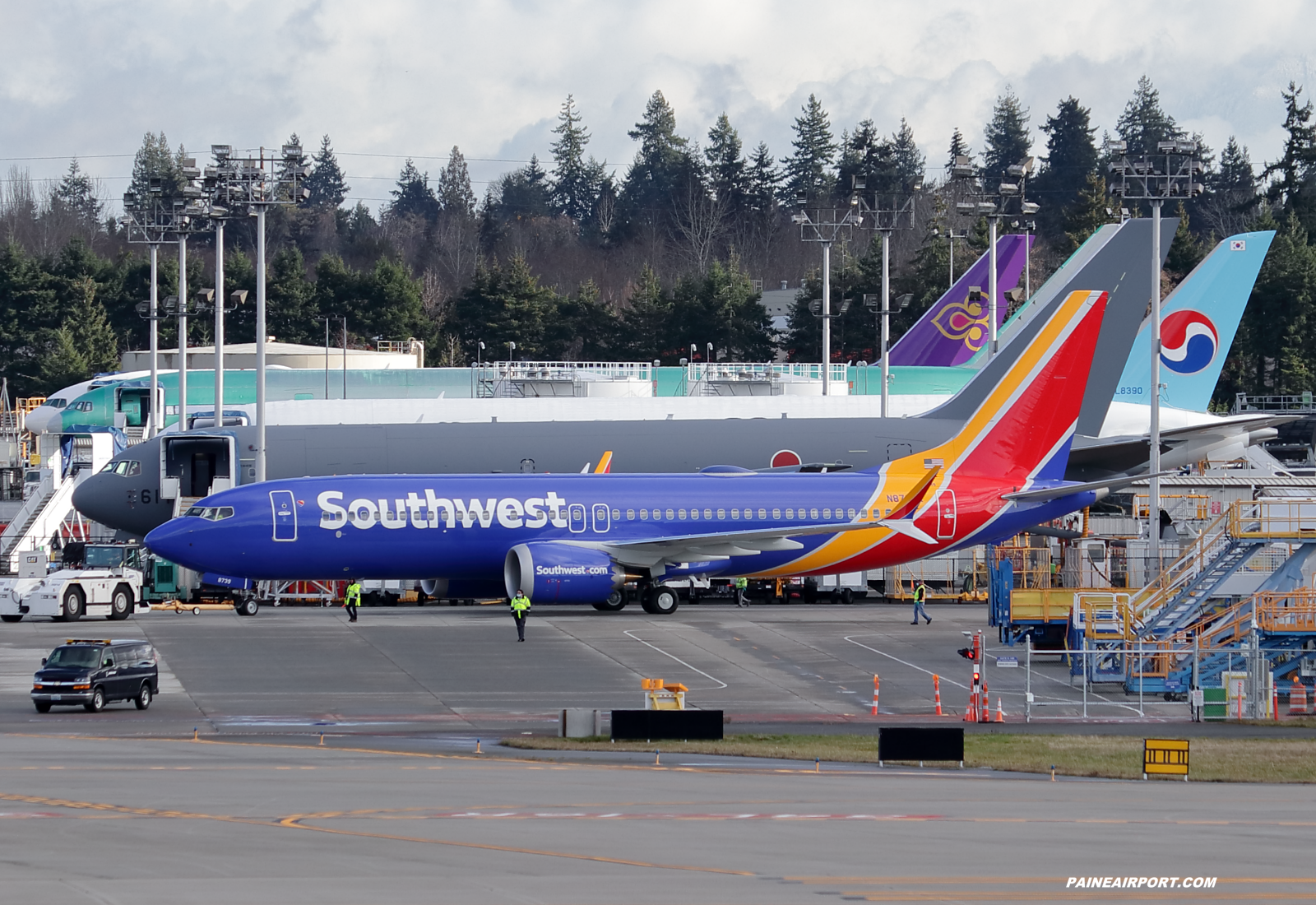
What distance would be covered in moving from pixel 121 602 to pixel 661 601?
52.5ft

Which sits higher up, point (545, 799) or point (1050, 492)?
point (1050, 492)

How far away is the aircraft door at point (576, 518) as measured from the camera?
4791 centimetres

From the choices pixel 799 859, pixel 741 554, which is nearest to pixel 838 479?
pixel 741 554

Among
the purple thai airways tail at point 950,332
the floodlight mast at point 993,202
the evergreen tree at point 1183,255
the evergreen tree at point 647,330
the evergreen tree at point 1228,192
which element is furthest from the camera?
the evergreen tree at point 1228,192

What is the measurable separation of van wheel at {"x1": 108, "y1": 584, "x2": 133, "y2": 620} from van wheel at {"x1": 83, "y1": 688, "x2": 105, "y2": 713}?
16.7 m

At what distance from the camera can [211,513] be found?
45.8 metres

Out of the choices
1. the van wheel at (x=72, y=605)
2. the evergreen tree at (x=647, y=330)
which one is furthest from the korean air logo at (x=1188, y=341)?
the evergreen tree at (x=647, y=330)

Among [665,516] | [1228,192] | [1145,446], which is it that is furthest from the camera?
[1228,192]

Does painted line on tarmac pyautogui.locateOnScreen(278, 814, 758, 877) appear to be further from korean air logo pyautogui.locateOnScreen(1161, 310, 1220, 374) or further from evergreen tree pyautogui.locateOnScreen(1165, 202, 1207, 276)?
evergreen tree pyautogui.locateOnScreen(1165, 202, 1207, 276)

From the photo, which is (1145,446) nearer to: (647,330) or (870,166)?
(647,330)

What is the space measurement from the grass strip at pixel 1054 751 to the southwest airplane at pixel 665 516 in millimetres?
18058

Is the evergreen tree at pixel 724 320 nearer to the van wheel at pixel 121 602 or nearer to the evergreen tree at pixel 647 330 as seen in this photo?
the evergreen tree at pixel 647 330

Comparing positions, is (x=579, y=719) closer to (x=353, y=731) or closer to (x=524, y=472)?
(x=353, y=731)

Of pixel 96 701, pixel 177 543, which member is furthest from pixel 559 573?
pixel 96 701
